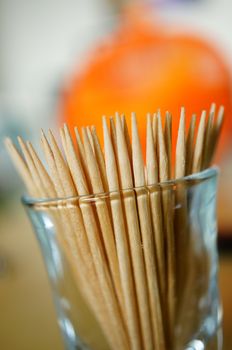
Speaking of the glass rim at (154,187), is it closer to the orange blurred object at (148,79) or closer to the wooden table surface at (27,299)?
the wooden table surface at (27,299)

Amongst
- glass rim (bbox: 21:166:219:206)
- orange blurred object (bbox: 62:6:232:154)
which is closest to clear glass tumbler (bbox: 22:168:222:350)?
glass rim (bbox: 21:166:219:206)

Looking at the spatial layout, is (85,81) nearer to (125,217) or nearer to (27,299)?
(27,299)

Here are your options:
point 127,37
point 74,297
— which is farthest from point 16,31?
point 74,297

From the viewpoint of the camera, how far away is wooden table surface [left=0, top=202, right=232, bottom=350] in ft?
1.14

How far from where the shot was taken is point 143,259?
222 mm

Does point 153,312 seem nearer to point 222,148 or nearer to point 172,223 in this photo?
point 172,223

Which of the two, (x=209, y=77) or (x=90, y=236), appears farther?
(x=209, y=77)

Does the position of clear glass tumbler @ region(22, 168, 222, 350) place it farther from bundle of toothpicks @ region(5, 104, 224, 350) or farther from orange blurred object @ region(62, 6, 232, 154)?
orange blurred object @ region(62, 6, 232, 154)

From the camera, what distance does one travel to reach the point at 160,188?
0.71 ft

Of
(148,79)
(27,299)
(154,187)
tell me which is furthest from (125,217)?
(148,79)

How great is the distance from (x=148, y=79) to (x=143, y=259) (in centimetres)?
42

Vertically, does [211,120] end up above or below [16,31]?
below

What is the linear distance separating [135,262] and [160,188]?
32 millimetres

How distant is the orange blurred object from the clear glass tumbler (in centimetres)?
34
